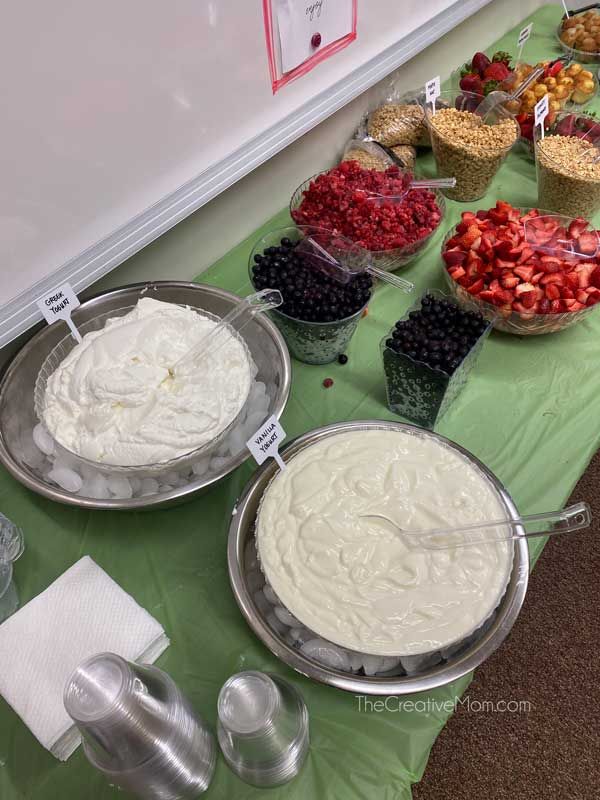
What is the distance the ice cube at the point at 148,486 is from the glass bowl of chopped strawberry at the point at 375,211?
688mm

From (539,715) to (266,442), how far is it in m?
1.18

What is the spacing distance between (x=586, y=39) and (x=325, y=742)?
2.37 metres

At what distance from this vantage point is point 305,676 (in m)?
0.78

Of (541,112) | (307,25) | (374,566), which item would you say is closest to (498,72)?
(541,112)

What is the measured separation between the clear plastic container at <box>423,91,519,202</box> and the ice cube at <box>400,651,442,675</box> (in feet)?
3.96

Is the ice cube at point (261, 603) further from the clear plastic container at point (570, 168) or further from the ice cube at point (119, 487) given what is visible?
the clear plastic container at point (570, 168)

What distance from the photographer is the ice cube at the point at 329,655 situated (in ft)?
2.47

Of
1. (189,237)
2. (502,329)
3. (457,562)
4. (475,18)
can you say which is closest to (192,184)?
(189,237)

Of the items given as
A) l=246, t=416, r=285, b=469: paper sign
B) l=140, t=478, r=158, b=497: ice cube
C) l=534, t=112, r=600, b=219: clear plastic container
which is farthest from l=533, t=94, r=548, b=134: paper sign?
l=140, t=478, r=158, b=497: ice cube

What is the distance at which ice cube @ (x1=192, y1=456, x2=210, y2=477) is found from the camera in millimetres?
909

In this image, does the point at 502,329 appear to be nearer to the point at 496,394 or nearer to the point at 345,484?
the point at 496,394

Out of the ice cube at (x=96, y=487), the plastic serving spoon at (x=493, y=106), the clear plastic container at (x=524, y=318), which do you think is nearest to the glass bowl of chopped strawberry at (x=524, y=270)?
the clear plastic container at (x=524, y=318)

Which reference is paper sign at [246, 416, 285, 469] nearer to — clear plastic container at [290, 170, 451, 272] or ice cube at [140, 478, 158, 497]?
ice cube at [140, 478, 158, 497]

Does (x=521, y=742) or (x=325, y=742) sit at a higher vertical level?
(x=325, y=742)
